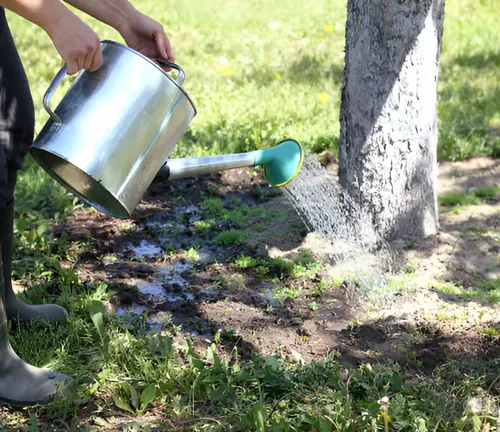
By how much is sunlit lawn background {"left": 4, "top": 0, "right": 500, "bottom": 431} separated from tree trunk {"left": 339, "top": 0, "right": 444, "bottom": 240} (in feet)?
3.42

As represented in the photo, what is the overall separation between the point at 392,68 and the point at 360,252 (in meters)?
0.81

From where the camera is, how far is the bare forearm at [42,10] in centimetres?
188

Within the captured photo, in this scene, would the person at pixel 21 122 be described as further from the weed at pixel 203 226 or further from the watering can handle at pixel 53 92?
the weed at pixel 203 226

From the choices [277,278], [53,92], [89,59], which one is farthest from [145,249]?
[89,59]


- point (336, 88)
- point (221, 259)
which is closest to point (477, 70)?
point (336, 88)

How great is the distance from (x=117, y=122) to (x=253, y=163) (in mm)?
710

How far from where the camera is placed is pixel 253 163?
2.76 m

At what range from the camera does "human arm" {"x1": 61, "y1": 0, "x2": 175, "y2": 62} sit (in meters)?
2.32

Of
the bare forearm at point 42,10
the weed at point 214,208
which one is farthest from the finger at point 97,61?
the weed at point 214,208

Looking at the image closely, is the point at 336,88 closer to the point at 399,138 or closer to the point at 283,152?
the point at 399,138

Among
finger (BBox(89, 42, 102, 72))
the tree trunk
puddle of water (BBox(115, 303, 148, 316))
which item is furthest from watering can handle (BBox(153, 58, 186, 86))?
the tree trunk

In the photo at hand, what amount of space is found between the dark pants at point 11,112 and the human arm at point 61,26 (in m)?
0.40

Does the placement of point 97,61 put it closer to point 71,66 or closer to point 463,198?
point 71,66

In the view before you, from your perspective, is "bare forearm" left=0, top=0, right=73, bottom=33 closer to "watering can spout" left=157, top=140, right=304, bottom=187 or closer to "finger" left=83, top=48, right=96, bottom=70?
"finger" left=83, top=48, right=96, bottom=70
